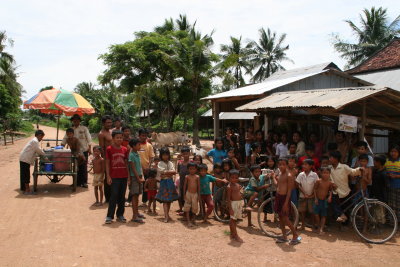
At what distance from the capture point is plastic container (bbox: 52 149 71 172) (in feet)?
26.1

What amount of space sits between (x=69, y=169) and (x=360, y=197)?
6.24 metres

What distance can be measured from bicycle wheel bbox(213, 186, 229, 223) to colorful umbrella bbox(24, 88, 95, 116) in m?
5.10

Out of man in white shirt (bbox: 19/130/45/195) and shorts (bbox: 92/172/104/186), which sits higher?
man in white shirt (bbox: 19/130/45/195)

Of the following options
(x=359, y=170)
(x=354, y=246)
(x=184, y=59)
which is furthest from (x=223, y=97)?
(x=184, y=59)

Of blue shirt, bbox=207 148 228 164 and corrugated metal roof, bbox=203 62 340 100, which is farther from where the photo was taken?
corrugated metal roof, bbox=203 62 340 100

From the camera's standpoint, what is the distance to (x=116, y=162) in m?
5.81

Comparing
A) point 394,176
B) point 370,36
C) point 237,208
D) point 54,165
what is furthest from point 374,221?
point 370,36

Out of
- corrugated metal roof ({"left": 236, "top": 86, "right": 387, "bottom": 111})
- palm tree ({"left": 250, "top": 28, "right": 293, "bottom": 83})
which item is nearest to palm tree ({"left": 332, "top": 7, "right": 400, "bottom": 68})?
palm tree ({"left": 250, "top": 28, "right": 293, "bottom": 83})

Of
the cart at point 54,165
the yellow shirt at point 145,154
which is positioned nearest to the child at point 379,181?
the yellow shirt at point 145,154

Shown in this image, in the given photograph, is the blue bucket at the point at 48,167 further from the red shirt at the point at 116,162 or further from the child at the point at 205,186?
the child at the point at 205,186

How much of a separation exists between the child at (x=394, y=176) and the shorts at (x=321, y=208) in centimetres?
125

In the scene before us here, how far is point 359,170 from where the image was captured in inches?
219

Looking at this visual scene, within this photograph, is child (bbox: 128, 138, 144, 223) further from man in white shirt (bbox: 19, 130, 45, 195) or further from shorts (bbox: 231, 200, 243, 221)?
man in white shirt (bbox: 19, 130, 45, 195)

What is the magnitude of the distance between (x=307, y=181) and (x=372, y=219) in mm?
1142
